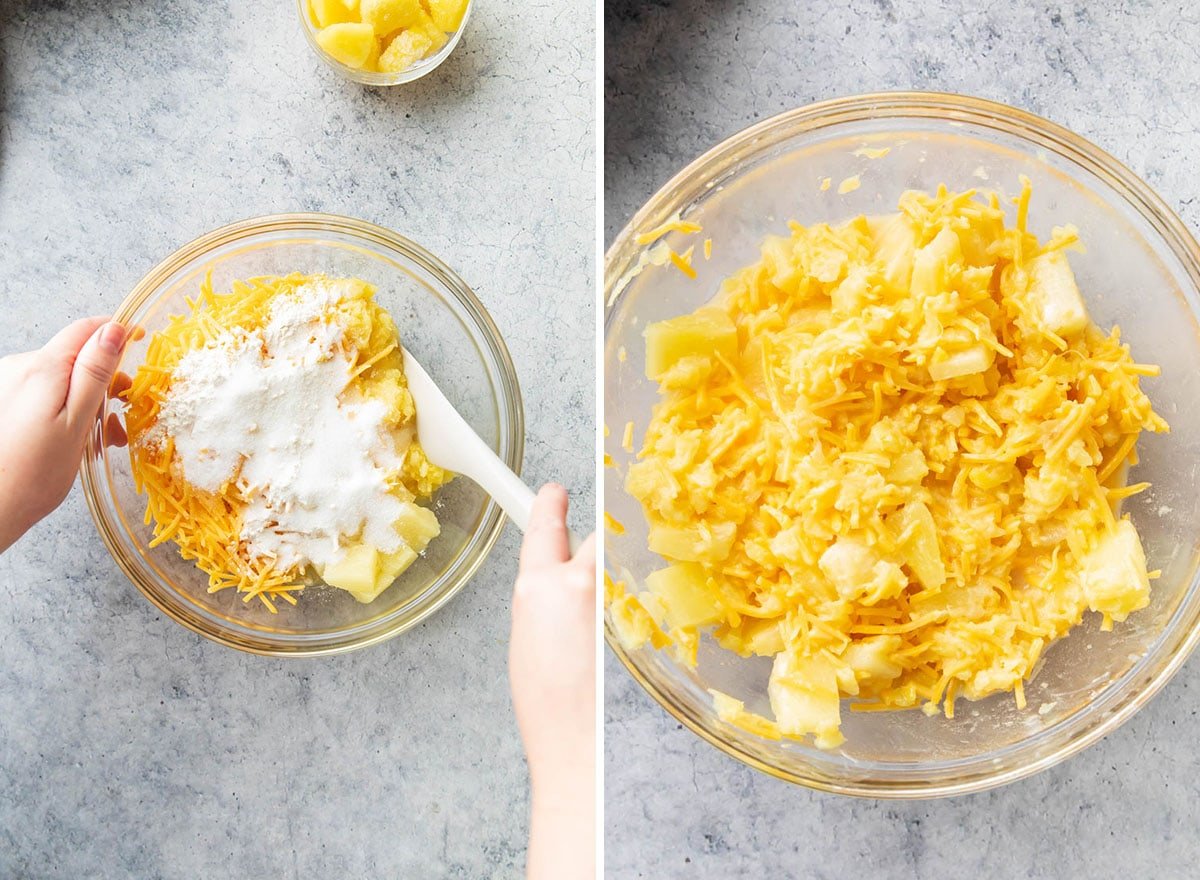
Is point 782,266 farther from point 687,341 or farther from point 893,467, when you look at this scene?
point 893,467

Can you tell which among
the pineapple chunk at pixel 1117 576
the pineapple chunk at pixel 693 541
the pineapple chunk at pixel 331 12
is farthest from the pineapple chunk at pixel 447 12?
the pineapple chunk at pixel 1117 576

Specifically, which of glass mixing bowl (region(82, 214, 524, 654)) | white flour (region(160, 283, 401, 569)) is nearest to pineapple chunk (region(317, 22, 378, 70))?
glass mixing bowl (region(82, 214, 524, 654))

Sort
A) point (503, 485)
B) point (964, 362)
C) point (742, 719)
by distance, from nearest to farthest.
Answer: point (964, 362), point (742, 719), point (503, 485)

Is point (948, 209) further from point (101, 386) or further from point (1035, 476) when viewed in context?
point (101, 386)

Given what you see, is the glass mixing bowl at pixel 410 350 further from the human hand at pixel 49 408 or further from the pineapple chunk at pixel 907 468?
the pineapple chunk at pixel 907 468

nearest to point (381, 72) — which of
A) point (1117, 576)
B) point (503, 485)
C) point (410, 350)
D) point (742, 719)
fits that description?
point (410, 350)

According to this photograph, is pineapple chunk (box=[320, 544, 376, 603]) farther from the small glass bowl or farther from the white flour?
the small glass bowl

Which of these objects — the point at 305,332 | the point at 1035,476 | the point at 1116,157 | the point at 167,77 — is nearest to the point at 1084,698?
the point at 1035,476
